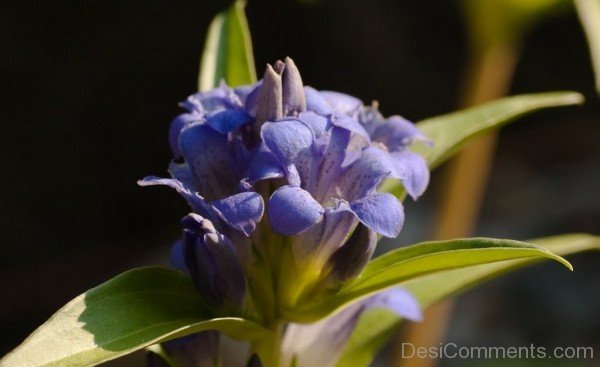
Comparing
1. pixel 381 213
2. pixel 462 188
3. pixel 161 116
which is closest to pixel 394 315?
pixel 381 213

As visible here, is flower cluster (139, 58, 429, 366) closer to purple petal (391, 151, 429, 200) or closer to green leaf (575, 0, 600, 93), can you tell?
purple petal (391, 151, 429, 200)

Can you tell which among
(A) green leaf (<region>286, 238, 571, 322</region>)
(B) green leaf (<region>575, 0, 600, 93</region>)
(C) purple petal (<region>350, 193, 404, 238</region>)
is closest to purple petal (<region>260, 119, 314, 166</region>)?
(C) purple petal (<region>350, 193, 404, 238</region>)

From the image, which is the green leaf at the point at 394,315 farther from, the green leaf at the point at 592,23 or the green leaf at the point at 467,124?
the green leaf at the point at 592,23

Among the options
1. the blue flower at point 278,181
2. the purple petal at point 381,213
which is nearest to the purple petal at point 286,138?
the blue flower at point 278,181

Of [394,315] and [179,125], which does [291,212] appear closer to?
[179,125]

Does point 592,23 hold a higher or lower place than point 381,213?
higher

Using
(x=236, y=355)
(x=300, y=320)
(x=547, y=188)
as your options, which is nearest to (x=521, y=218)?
(x=547, y=188)

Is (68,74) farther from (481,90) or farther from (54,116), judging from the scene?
(481,90)
